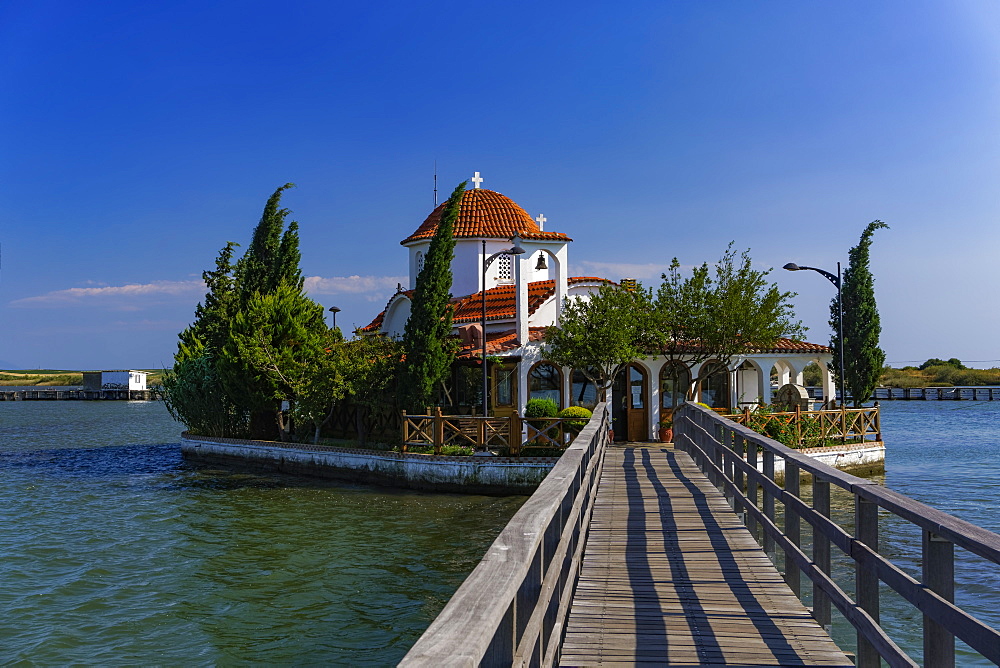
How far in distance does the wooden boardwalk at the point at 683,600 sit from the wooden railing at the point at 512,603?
441mm

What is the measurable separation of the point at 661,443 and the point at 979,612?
14105mm

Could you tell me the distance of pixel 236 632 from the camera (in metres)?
11.5

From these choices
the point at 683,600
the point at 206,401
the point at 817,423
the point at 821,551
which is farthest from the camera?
the point at 206,401

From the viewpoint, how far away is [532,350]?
26.0m

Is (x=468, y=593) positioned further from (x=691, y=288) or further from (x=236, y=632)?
(x=691, y=288)

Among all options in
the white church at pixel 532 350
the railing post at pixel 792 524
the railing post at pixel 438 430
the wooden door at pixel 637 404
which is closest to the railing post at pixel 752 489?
the railing post at pixel 792 524

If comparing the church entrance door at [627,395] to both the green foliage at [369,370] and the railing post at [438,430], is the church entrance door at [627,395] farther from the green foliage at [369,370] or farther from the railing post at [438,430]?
the green foliage at [369,370]

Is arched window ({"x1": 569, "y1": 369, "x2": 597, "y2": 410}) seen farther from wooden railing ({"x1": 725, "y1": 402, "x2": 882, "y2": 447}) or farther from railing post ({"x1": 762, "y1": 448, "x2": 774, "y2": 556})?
railing post ({"x1": 762, "y1": 448, "x2": 774, "y2": 556})

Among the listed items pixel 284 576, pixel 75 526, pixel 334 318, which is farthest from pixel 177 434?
pixel 284 576

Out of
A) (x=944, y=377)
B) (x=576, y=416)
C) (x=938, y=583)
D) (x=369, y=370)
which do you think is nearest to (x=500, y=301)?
(x=369, y=370)

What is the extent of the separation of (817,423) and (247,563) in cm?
1824

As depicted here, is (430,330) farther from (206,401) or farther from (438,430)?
(206,401)

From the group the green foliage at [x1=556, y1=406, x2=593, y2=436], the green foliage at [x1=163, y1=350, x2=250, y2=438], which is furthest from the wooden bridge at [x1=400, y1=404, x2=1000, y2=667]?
the green foliage at [x1=163, y1=350, x2=250, y2=438]

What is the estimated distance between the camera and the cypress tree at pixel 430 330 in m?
25.5
